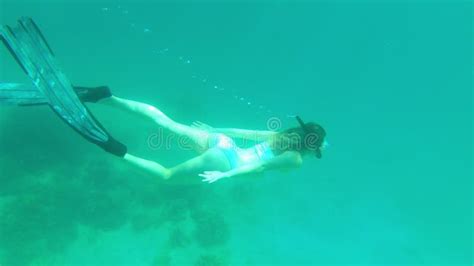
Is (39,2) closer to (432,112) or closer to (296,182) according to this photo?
(296,182)

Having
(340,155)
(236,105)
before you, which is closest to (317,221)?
(340,155)

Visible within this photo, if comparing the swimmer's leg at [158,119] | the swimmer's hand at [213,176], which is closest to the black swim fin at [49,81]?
the swimmer's leg at [158,119]

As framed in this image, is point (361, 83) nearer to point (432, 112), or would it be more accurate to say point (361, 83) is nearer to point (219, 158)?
point (432, 112)

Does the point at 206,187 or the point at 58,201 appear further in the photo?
the point at 206,187

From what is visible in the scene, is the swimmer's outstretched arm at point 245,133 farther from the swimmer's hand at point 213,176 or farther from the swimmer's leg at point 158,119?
the swimmer's hand at point 213,176

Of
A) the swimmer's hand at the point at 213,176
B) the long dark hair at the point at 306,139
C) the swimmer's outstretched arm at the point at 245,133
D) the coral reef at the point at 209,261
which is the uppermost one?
the long dark hair at the point at 306,139

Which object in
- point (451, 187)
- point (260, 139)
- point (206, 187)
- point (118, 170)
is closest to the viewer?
point (260, 139)

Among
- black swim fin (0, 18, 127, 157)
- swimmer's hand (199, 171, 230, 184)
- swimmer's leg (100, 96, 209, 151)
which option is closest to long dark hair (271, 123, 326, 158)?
swimmer's hand (199, 171, 230, 184)

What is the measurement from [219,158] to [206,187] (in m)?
12.3

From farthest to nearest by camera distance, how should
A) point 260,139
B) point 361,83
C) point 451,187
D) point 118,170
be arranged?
point 451,187 → point 361,83 → point 118,170 → point 260,139

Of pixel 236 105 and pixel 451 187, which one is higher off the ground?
pixel 451 187

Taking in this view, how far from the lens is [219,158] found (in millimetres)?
5219

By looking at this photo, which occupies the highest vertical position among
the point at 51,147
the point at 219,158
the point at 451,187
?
the point at 451,187

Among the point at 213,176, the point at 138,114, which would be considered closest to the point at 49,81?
the point at 138,114
